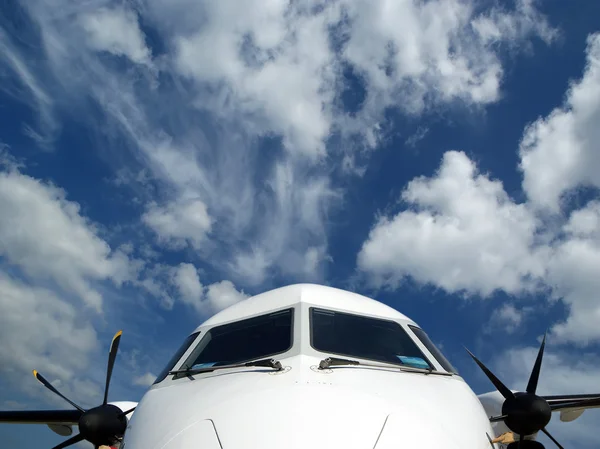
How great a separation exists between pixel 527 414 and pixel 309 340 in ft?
14.2

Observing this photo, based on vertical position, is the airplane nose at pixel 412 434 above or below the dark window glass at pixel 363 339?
below

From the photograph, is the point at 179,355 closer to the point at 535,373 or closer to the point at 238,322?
the point at 238,322

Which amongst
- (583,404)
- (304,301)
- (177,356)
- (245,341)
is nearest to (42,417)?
(177,356)

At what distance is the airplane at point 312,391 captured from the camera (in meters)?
4.66

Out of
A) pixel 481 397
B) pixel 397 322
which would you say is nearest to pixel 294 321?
pixel 397 322

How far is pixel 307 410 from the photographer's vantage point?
187 inches

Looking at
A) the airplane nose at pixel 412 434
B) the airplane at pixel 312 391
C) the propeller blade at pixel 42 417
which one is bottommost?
the airplane nose at pixel 412 434

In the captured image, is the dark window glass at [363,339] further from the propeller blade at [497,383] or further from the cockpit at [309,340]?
the propeller blade at [497,383]

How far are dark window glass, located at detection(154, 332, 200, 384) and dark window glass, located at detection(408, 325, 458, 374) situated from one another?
3.99 metres

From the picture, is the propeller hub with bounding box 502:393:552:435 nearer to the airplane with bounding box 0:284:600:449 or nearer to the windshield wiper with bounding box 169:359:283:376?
the airplane with bounding box 0:284:600:449

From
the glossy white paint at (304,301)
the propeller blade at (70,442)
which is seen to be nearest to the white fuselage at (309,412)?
the glossy white paint at (304,301)

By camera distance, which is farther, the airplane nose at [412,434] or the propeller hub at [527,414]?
the propeller hub at [527,414]

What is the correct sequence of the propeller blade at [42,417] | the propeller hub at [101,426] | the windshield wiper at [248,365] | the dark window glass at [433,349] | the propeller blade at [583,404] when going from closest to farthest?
the windshield wiper at [248,365], the dark window glass at [433,349], the propeller hub at [101,426], the propeller blade at [583,404], the propeller blade at [42,417]

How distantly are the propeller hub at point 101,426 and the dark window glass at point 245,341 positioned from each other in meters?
2.28
